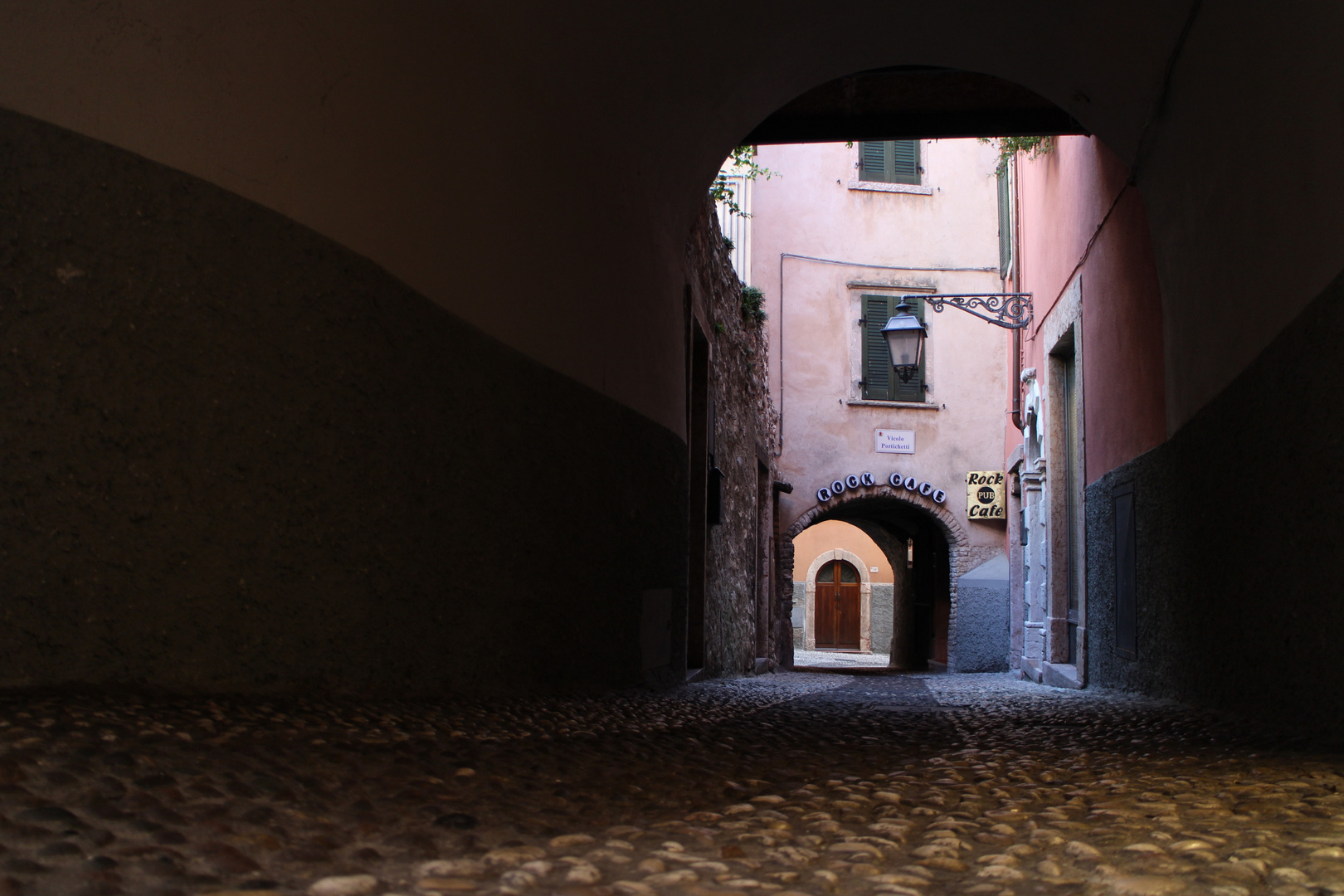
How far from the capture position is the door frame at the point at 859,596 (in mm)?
29328

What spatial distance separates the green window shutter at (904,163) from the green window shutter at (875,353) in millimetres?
1922

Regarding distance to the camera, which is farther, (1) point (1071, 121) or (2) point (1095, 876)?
(1) point (1071, 121)

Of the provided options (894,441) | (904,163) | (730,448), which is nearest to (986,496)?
(894,441)

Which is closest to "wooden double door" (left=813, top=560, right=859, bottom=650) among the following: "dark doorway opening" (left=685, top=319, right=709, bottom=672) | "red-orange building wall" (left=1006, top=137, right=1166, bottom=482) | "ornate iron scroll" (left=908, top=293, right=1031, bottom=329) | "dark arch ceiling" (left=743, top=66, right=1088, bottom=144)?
"ornate iron scroll" (left=908, top=293, right=1031, bottom=329)

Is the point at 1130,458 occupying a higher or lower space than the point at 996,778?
higher

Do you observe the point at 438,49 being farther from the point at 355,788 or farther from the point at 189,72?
the point at 355,788

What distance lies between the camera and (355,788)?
1896 mm

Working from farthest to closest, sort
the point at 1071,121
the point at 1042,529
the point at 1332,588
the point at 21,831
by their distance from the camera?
the point at 1042,529 < the point at 1071,121 < the point at 1332,588 < the point at 21,831

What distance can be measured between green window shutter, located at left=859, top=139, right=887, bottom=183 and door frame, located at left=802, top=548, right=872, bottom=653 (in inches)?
588

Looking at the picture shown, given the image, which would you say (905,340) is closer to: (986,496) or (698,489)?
(698,489)

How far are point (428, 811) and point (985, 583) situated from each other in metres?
13.5

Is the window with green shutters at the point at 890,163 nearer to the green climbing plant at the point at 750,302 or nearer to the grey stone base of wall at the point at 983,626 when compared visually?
the green climbing plant at the point at 750,302

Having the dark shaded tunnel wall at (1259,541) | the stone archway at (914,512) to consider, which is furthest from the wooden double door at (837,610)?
the dark shaded tunnel wall at (1259,541)

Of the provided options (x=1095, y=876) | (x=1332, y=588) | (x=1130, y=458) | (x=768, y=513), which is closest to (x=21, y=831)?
(x=1095, y=876)
